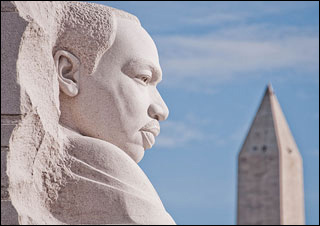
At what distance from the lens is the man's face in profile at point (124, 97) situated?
607cm

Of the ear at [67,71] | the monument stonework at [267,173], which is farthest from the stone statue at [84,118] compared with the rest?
the monument stonework at [267,173]

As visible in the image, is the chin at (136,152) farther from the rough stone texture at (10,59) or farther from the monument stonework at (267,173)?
the monument stonework at (267,173)

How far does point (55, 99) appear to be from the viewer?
5.85 meters

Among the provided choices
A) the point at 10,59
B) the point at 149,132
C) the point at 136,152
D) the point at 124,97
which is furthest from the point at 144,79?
the point at 10,59

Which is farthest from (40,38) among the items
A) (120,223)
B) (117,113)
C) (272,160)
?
(272,160)

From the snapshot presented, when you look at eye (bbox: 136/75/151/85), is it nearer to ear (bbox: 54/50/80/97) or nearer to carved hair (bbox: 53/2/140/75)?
carved hair (bbox: 53/2/140/75)

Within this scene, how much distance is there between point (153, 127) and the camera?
6309 millimetres

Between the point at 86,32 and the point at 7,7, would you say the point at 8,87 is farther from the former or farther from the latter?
the point at 86,32

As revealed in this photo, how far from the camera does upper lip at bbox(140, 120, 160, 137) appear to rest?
20.6 ft

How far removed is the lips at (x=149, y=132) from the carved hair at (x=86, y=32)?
1.58 feet

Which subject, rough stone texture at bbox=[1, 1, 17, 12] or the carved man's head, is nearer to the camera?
rough stone texture at bbox=[1, 1, 17, 12]

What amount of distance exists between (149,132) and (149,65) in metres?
0.39

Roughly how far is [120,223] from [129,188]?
0.23m

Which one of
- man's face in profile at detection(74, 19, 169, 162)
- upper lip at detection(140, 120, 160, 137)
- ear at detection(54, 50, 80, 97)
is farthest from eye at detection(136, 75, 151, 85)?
ear at detection(54, 50, 80, 97)
